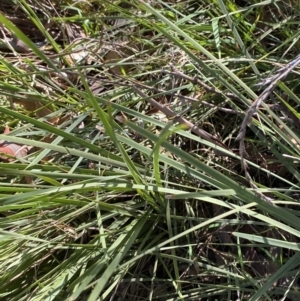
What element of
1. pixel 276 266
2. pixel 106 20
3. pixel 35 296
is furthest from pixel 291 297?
pixel 106 20

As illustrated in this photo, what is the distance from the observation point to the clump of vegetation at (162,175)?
1.00 metres

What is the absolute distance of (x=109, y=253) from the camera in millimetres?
1026

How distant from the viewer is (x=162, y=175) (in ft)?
3.89

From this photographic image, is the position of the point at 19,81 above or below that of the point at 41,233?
above

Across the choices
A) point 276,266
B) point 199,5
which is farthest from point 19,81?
point 276,266

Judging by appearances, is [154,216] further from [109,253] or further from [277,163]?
→ [277,163]

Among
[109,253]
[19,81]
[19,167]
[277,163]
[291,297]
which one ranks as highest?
[19,81]

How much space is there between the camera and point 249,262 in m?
1.13

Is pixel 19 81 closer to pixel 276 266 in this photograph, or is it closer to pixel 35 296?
pixel 35 296

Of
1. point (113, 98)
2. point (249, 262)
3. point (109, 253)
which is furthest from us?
point (113, 98)

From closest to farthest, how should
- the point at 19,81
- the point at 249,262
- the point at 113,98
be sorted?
the point at 249,262, the point at 113,98, the point at 19,81

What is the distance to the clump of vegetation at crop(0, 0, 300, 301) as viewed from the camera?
1004 mm

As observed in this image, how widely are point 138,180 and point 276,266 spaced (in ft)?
1.24

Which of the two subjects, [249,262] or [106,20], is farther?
[106,20]
